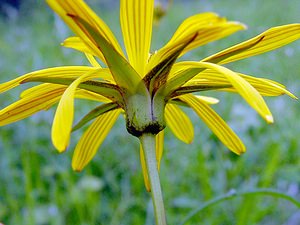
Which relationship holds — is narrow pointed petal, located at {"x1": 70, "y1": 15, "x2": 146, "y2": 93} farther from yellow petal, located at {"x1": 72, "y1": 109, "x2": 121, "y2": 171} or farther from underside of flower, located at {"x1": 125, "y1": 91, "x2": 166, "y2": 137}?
yellow petal, located at {"x1": 72, "y1": 109, "x2": 121, "y2": 171}

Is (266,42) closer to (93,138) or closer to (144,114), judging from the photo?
(144,114)

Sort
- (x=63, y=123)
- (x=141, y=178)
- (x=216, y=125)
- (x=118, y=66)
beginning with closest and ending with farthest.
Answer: (x=63, y=123) → (x=118, y=66) → (x=216, y=125) → (x=141, y=178)

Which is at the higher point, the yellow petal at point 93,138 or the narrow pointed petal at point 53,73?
the narrow pointed petal at point 53,73

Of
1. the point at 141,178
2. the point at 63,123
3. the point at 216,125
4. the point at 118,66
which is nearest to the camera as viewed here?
the point at 63,123

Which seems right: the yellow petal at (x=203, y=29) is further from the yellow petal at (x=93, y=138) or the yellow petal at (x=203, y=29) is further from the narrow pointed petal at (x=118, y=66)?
the yellow petal at (x=93, y=138)

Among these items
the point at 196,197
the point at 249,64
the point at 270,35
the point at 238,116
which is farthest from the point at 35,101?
the point at 249,64

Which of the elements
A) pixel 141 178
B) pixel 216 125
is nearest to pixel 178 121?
pixel 216 125

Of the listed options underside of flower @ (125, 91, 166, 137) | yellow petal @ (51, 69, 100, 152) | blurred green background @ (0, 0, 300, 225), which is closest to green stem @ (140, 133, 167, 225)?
underside of flower @ (125, 91, 166, 137)

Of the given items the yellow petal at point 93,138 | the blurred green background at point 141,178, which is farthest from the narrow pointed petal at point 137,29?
the blurred green background at point 141,178
